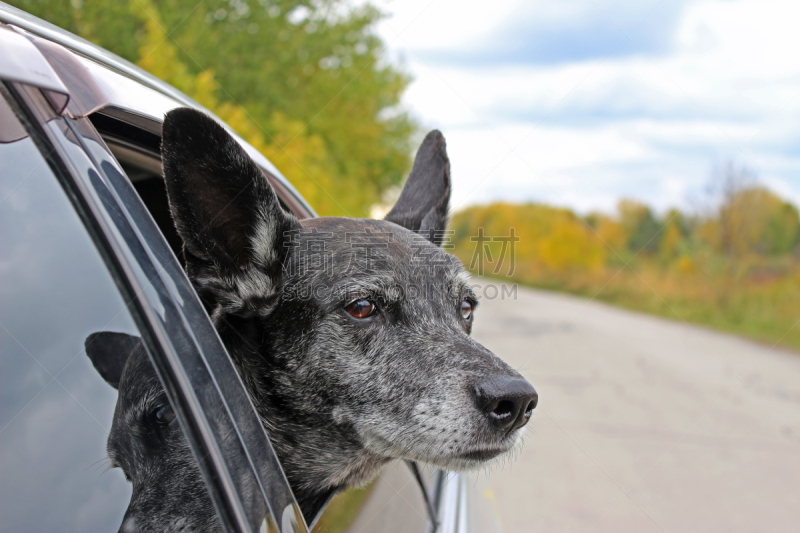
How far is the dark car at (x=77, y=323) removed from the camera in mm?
1177

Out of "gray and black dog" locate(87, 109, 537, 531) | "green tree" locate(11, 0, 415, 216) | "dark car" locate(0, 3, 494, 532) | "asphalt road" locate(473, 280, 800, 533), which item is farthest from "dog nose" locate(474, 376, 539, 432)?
"green tree" locate(11, 0, 415, 216)

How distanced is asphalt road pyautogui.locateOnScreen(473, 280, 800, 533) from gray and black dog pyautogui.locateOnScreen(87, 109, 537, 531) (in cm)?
43

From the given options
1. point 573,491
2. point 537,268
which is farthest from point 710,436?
point 537,268

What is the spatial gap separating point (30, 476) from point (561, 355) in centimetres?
1236

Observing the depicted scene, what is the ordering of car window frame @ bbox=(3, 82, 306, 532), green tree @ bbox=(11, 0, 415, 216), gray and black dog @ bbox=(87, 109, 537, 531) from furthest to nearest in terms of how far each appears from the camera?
green tree @ bbox=(11, 0, 415, 216) → gray and black dog @ bbox=(87, 109, 537, 531) → car window frame @ bbox=(3, 82, 306, 532)

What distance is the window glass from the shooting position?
3.81 feet

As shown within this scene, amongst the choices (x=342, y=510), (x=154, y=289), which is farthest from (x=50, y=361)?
(x=342, y=510)

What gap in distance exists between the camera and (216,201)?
6.51 feet

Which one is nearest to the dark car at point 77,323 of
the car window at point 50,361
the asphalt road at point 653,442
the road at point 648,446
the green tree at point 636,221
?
the car window at point 50,361

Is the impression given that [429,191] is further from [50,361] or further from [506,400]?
[50,361]

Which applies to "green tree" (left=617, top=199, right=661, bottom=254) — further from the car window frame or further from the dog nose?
the car window frame

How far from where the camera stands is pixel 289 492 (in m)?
1.47

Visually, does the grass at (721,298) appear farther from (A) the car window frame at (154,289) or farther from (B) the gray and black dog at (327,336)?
(A) the car window frame at (154,289)

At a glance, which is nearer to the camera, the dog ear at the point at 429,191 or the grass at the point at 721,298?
the dog ear at the point at 429,191
